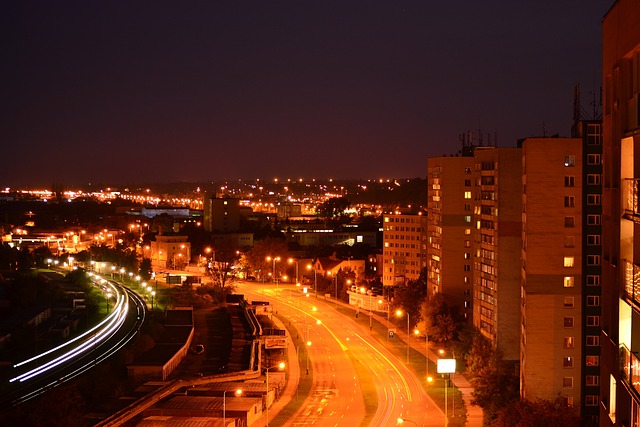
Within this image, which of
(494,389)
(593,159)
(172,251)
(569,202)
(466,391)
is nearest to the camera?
(593,159)

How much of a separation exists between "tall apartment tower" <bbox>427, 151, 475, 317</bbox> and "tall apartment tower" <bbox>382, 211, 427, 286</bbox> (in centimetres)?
572

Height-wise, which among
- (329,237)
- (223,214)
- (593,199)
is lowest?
(329,237)

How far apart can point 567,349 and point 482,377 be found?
6.66ft

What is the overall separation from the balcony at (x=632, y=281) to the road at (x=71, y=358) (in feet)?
40.4

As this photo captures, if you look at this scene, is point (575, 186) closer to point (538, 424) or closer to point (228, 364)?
point (538, 424)

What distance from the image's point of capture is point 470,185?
21.5 m

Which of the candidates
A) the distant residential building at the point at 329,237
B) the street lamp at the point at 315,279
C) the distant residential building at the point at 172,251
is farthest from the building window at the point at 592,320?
the distant residential building at the point at 329,237

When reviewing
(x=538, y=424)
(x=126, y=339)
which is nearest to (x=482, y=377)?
(x=538, y=424)

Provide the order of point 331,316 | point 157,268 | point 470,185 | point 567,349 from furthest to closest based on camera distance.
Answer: point 157,268 → point 331,316 → point 470,185 → point 567,349

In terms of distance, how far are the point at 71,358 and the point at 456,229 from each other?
36.1 ft

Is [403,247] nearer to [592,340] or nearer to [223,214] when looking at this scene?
[592,340]

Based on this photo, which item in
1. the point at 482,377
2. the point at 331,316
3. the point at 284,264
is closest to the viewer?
the point at 482,377

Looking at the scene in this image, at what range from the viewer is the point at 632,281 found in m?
2.78

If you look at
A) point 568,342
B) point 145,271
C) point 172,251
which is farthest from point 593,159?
point 172,251
